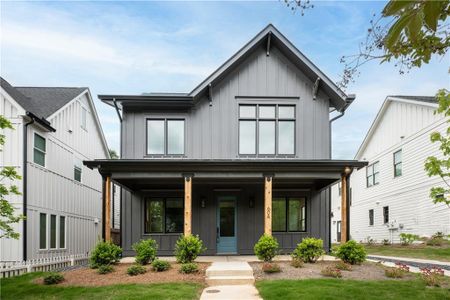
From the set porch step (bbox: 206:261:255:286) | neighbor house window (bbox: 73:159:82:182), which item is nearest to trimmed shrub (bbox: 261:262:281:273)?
porch step (bbox: 206:261:255:286)

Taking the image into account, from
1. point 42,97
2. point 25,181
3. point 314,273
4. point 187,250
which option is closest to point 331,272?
point 314,273

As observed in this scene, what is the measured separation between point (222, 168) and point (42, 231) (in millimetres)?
7261

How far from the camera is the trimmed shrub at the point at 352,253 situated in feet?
39.0

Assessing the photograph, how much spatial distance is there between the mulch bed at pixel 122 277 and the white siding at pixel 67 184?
377 centimetres

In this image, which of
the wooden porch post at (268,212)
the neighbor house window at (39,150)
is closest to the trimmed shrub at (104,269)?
the wooden porch post at (268,212)

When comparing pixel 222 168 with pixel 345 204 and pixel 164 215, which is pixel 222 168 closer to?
pixel 164 215

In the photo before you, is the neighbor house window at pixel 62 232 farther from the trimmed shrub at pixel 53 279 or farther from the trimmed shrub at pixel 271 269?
the trimmed shrub at pixel 271 269

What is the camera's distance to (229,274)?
10.5 m

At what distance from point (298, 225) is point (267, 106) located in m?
4.60

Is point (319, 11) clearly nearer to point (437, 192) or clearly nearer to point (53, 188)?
point (437, 192)

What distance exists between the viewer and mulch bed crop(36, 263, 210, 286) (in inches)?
393

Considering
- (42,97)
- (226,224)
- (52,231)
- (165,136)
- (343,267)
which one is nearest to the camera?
(343,267)

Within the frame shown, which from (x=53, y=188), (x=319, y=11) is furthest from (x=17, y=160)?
(x=319, y=11)

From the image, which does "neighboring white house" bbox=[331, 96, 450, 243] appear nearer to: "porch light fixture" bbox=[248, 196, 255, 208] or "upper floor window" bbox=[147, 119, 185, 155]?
"porch light fixture" bbox=[248, 196, 255, 208]
